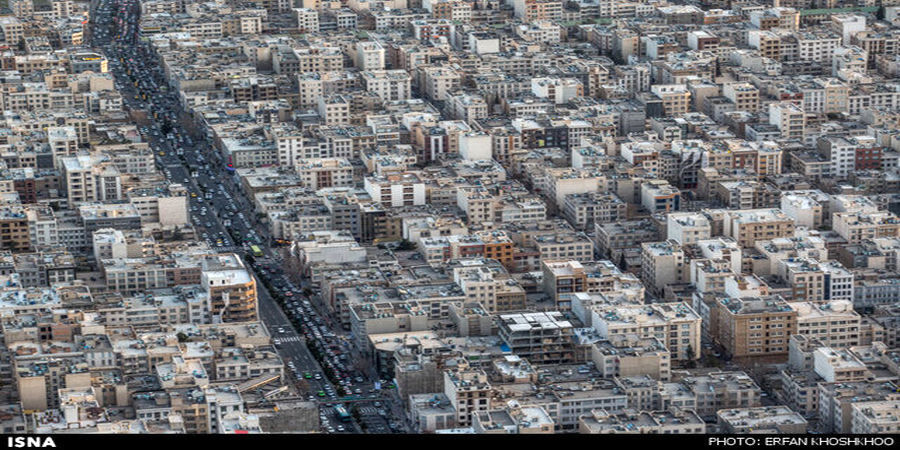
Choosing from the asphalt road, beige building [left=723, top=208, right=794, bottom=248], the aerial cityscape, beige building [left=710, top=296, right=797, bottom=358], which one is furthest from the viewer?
beige building [left=723, top=208, right=794, bottom=248]

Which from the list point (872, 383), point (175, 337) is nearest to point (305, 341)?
point (175, 337)

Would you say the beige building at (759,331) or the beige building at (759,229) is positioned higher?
the beige building at (759,229)

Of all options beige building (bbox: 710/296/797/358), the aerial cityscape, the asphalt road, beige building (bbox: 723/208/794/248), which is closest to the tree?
the aerial cityscape

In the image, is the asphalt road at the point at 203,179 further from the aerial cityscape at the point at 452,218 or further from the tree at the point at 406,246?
the tree at the point at 406,246

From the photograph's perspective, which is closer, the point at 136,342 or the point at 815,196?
the point at 136,342

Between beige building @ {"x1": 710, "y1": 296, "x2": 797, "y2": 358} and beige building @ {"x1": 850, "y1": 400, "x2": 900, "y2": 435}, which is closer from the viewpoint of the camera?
beige building @ {"x1": 850, "y1": 400, "x2": 900, "y2": 435}

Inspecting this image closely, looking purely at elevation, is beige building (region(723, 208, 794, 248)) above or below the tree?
above

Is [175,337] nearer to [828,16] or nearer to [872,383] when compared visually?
[872,383]

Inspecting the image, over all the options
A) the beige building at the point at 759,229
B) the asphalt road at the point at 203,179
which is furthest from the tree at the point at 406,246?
the beige building at the point at 759,229

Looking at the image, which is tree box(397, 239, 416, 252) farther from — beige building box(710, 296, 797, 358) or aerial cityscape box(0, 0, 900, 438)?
beige building box(710, 296, 797, 358)
